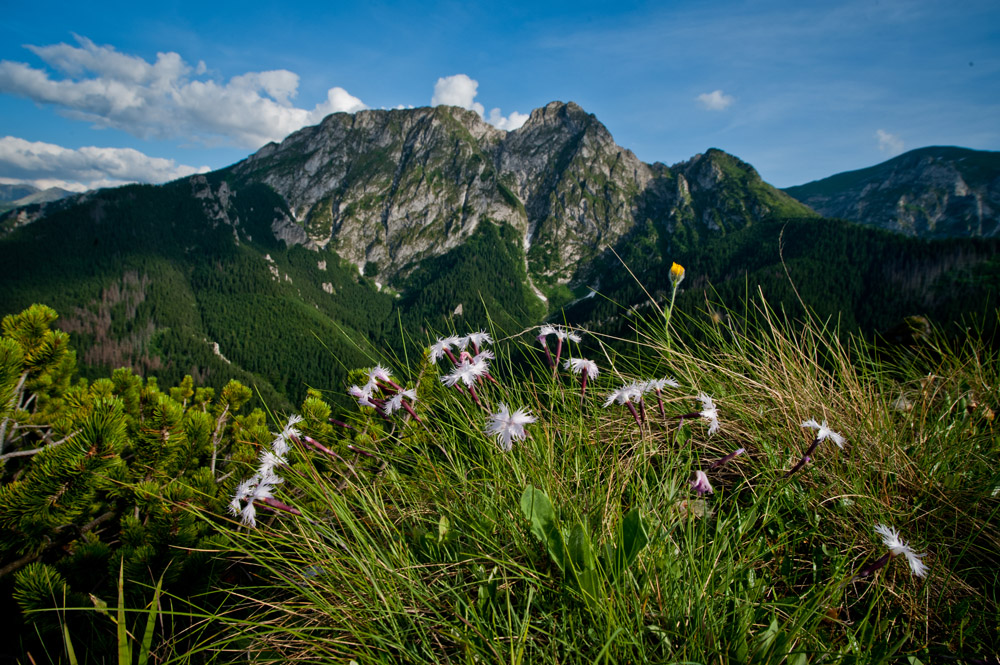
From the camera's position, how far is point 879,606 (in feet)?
4.95

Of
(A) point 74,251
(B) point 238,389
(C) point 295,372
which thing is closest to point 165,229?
(A) point 74,251

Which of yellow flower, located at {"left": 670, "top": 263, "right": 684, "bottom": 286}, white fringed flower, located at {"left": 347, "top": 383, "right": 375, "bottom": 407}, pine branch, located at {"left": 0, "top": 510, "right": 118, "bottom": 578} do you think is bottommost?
pine branch, located at {"left": 0, "top": 510, "right": 118, "bottom": 578}

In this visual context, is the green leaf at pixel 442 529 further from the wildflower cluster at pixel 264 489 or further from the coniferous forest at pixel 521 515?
the wildflower cluster at pixel 264 489

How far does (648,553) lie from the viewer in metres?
1.53

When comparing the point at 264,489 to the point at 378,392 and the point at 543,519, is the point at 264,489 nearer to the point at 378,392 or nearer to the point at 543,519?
the point at 378,392

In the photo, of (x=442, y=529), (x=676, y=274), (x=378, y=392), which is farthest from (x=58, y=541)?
(x=676, y=274)

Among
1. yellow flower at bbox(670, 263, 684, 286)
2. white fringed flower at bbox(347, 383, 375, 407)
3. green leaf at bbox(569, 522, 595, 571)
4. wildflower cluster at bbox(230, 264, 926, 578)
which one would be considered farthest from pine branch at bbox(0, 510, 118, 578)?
yellow flower at bbox(670, 263, 684, 286)

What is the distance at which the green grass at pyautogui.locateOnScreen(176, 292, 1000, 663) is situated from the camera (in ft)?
4.27

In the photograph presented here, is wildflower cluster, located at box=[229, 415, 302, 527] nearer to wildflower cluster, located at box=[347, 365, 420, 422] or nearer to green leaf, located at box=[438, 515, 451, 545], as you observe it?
wildflower cluster, located at box=[347, 365, 420, 422]

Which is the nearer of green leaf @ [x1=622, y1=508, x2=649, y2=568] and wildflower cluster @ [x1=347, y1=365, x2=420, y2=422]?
green leaf @ [x1=622, y1=508, x2=649, y2=568]

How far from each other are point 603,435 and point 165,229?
242 m

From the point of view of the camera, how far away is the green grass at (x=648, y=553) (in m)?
1.30

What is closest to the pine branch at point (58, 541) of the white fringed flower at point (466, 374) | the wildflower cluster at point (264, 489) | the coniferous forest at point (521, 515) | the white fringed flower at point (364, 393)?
the coniferous forest at point (521, 515)

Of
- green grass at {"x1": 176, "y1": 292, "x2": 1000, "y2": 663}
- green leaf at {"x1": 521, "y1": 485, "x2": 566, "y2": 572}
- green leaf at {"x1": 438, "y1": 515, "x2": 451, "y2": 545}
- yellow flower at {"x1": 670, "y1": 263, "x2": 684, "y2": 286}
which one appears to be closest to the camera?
green grass at {"x1": 176, "y1": 292, "x2": 1000, "y2": 663}
